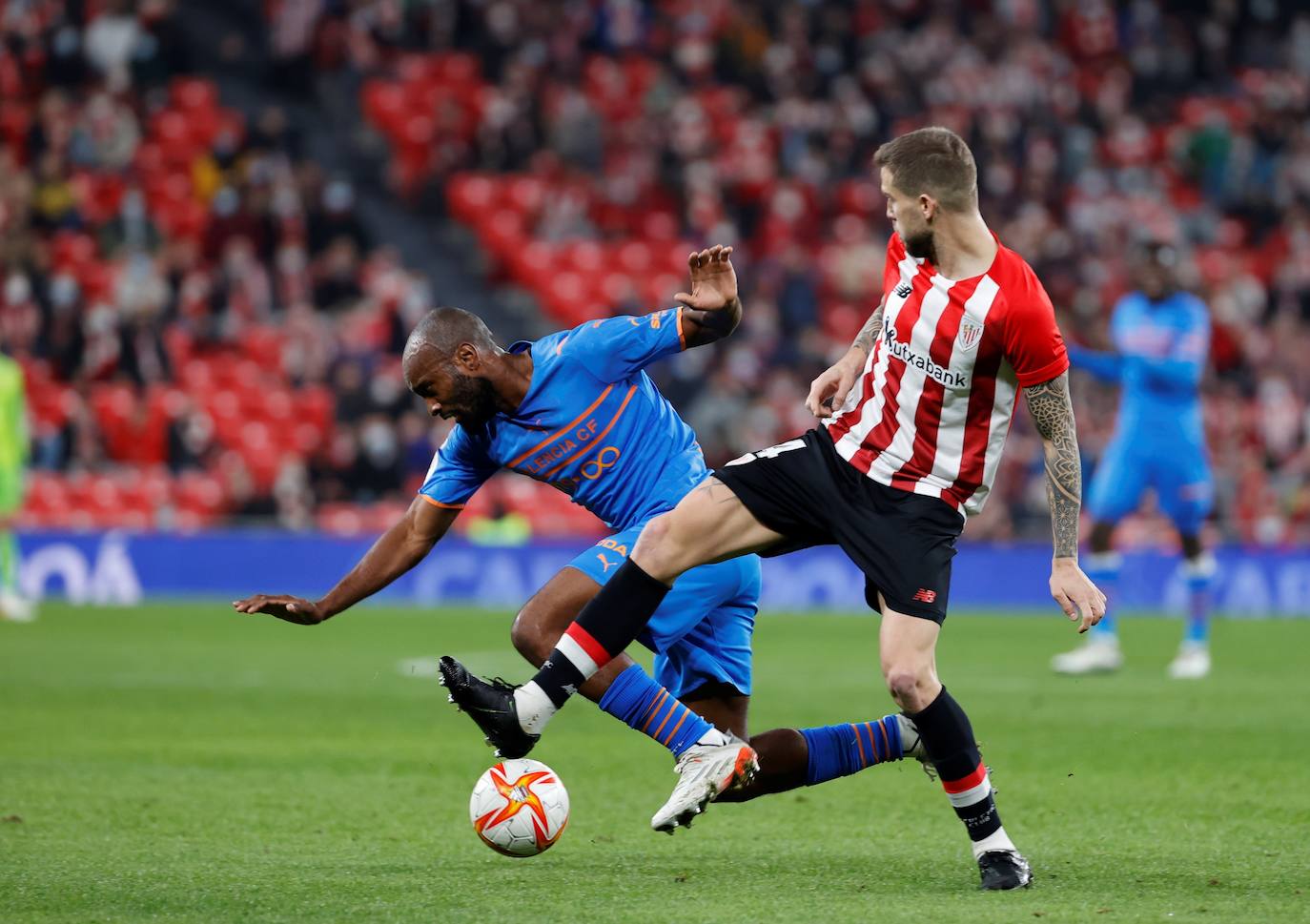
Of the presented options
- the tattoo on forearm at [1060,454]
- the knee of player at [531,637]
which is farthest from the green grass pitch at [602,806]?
the tattoo on forearm at [1060,454]

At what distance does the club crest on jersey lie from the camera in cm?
536

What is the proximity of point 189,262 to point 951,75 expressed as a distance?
35.3 feet

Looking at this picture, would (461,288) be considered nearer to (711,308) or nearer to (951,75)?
(951,75)

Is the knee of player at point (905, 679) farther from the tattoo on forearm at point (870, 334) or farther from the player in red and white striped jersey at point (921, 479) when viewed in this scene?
the tattoo on forearm at point (870, 334)

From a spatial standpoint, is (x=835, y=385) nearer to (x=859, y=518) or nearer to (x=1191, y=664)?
(x=859, y=518)

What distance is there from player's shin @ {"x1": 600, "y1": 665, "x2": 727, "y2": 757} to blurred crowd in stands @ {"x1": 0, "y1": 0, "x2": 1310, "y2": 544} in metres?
13.9

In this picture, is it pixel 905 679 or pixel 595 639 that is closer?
pixel 905 679

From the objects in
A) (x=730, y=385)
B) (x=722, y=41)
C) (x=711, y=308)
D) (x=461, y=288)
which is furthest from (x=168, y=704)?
(x=722, y=41)

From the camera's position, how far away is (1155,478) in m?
12.5

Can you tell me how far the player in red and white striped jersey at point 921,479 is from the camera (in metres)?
5.36

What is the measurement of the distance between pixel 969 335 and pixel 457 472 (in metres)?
1.92

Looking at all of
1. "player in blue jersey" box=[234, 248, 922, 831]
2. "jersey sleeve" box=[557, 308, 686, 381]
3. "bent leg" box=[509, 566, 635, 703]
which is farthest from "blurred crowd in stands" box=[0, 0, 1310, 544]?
"bent leg" box=[509, 566, 635, 703]

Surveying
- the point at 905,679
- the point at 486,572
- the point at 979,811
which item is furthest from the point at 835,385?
the point at 486,572

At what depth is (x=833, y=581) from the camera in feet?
63.4
